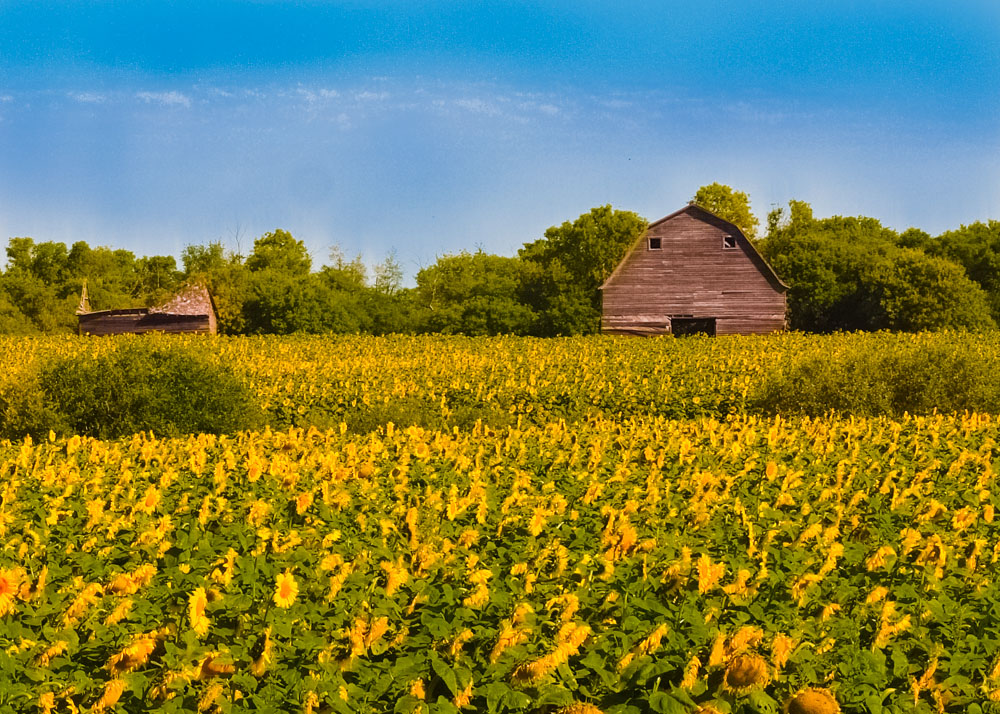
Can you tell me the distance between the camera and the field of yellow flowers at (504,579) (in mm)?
3143

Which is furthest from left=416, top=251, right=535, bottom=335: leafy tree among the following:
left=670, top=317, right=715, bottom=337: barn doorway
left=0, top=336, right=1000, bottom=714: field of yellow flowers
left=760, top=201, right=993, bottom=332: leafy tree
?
left=0, top=336, right=1000, bottom=714: field of yellow flowers

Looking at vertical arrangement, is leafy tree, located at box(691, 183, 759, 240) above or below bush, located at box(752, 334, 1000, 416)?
above

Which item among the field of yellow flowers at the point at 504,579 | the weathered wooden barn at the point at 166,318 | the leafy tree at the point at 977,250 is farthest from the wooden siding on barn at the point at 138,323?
the leafy tree at the point at 977,250

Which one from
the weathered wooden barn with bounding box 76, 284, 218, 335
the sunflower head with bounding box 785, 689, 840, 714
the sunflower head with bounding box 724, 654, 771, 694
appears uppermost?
the weathered wooden barn with bounding box 76, 284, 218, 335

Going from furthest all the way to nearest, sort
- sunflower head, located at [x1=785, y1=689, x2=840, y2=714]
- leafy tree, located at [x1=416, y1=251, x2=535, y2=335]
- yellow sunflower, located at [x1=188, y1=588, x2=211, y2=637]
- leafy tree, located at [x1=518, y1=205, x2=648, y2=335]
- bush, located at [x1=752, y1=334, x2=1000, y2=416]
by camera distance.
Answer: leafy tree, located at [x1=518, y1=205, x2=648, y2=335] < leafy tree, located at [x1=416, y1=251, x2=535, y2=335] < bush, located at [x1=752, y1=334, x2=1000, y2=416] < yellow sunflower, located at [x1=188, y1=588, x2=211, y2=637] < sunflower head, located at [x1=785, y1=689, x2=840, y2=714]

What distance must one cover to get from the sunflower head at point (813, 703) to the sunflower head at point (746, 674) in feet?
0.42

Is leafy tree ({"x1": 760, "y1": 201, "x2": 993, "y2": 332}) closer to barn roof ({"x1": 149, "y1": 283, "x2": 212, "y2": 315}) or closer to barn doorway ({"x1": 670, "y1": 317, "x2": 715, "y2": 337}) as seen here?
barn doorway ({"x1": 670, "y1": 317, "x2": 715, "y2": 337})

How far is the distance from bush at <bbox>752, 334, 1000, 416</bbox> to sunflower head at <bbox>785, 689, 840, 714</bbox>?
1283 centimetres

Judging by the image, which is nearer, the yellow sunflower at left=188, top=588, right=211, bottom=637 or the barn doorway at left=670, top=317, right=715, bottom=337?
the yellow sunflower at left=188, top=588, right=211, bottom=637

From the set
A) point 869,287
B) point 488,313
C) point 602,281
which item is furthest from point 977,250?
point 488,313

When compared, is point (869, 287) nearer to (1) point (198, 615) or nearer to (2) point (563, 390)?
(2) point (563, 390)

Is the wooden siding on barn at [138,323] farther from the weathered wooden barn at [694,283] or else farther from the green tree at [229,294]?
the weathered wooden barn at [694,283]

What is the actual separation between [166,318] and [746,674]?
156 ft

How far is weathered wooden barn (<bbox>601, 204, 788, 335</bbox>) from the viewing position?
38344mm
